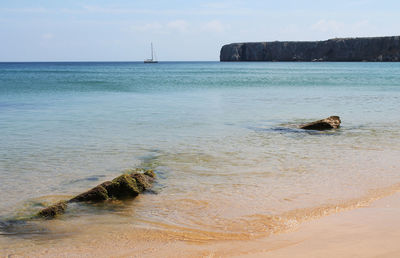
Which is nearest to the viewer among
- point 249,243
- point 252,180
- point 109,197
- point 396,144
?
point 249,243

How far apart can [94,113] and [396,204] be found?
15.9 m

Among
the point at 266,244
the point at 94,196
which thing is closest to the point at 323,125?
the point at 94,196

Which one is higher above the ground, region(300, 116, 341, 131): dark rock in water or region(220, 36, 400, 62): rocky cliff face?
region(220, 36, 400, 62): rocky cliff face

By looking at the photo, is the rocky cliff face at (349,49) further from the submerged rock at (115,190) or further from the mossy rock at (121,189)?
the mossy rock at (121,189)

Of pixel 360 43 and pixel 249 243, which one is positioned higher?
pixel 360 43

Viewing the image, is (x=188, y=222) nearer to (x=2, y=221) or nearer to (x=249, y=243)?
(x=249, y=243)

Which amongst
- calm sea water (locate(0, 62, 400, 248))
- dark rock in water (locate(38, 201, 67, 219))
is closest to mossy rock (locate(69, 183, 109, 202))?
calm sea water (locate(0, 62, 400, 248))

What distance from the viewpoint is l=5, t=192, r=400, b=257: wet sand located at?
5086mm

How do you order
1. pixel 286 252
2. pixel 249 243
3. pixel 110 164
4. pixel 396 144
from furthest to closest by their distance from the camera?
pixel 396 144
pixel 110 164
pixel 249 243
pixel 286 252

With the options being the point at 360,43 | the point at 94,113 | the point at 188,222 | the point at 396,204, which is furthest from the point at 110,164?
the point at 360,43

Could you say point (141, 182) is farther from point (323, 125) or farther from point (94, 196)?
point (323, 125)

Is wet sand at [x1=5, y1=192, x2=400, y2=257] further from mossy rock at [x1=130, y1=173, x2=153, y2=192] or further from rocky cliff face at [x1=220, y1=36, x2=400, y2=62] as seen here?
rocky cliff face at [x1=220, y1=36, x2=400, y2=62]

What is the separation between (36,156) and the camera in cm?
1078

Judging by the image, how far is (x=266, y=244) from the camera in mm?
5445
